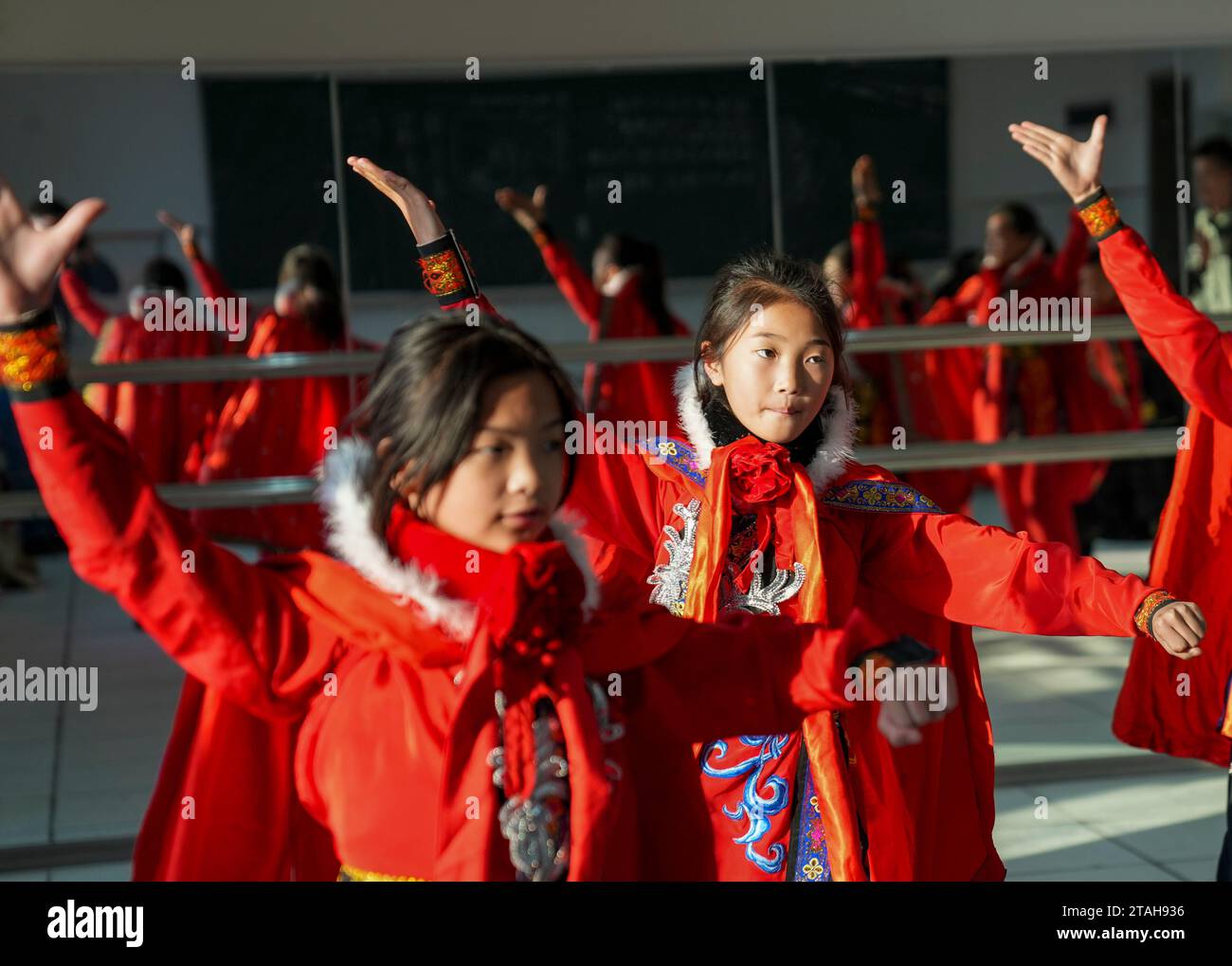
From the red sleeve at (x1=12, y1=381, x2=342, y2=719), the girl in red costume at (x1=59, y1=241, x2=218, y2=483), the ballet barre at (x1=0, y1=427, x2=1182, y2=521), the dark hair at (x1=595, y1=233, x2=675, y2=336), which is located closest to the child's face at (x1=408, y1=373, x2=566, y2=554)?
the red sleeve at (x1=12, y1=381, x2=342, y2=719)

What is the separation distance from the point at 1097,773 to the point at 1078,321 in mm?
1116

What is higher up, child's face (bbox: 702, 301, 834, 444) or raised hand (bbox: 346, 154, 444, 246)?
raised hand (bbox: 346, 154, 444, 246)

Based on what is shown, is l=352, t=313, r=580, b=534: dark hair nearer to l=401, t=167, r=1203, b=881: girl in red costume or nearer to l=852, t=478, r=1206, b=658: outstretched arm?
l=401, t=167, r=1203, b=881: girl in red costume

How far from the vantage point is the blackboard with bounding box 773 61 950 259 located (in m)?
3.92

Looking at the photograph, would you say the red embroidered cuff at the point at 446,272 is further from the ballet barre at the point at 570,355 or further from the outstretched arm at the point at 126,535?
the ballet barre at the point at 570,355

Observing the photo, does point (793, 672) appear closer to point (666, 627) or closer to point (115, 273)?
point (666, 627)

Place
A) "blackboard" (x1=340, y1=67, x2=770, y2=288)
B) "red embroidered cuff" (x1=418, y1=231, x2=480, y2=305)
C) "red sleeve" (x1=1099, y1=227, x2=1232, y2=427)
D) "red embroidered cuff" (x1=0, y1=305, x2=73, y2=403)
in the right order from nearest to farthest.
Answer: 1. "red embroidered cuff" (x1=0, y1=305, x2=73, y2=403)
2. "red embroidered cuff" (x1=418, y1=231, x2=480, y2=305)
3. "red sleeve" (x1=1099, y1=227, x2=1232, y2=427)
4. "blackboard" (x1=340, y1=67, x2=770, y2=288)

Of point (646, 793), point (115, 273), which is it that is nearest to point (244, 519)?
point (115, 273)

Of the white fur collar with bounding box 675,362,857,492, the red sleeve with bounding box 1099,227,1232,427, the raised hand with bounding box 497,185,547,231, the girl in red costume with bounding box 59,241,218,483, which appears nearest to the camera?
the white fur collar with bounding box 675,362,857,492

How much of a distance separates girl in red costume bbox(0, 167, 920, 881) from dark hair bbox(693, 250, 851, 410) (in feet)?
1.99

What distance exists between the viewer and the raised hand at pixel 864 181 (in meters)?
4.07

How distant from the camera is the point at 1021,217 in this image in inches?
191

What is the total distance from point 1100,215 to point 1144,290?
143mm

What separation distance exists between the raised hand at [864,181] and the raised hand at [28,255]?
295cm
